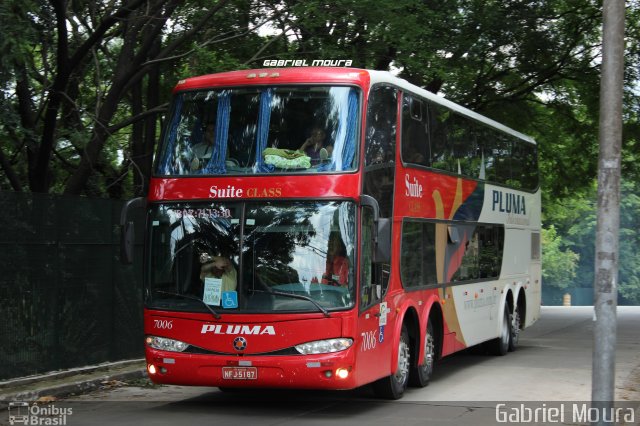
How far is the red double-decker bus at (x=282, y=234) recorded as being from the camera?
11.0 meters

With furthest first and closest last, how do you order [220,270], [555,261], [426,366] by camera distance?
[555,261], [426,366], [220,270]

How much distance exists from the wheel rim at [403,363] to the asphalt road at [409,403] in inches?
10.4

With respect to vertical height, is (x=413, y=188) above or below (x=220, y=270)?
above

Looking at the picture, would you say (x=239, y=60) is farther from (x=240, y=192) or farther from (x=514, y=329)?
(x=240, y=192)

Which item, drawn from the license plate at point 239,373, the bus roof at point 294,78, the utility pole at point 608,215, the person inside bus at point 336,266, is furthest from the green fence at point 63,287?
the utility pole at point 608,215

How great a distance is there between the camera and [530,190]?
70.8ft

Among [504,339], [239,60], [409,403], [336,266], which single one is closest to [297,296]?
[336,266]

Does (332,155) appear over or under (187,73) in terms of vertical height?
under

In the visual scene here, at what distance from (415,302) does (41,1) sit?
24.8ft

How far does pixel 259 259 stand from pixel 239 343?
950mm

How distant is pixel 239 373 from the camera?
11.0 meters

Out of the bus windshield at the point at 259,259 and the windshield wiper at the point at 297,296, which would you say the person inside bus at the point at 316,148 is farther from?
the windshield wiper at the point at 297,296

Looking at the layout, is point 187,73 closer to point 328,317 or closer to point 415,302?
point 415,302

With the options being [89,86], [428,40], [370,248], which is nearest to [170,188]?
[370,248]
